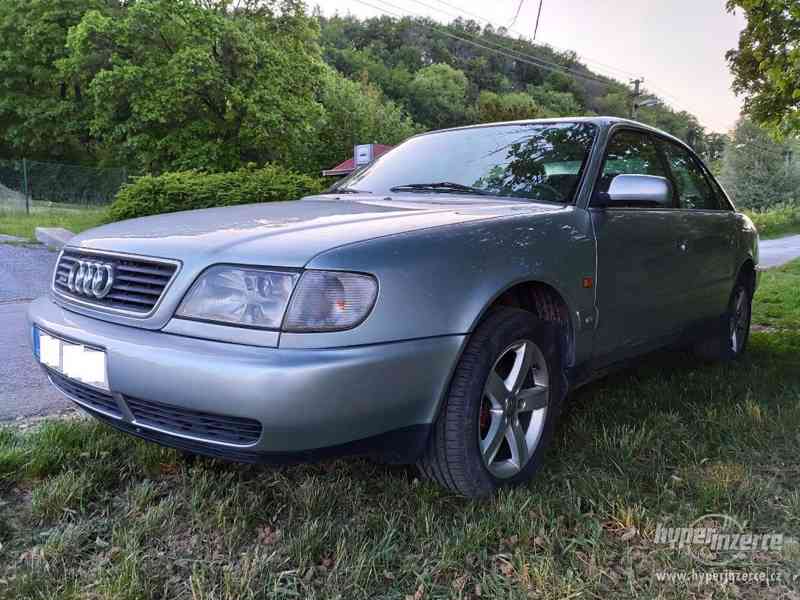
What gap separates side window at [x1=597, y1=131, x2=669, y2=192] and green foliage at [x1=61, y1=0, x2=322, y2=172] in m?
21.2

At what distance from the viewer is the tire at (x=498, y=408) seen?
6.55 ft

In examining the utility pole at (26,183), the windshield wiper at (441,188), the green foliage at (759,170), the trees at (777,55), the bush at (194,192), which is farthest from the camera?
the green foliage at (759,170)

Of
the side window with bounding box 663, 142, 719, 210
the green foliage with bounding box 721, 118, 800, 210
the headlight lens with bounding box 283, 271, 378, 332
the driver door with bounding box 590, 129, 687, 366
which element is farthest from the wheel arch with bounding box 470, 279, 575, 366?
the green foliage with bounding box 721, 118, 800, 210

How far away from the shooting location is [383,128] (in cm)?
4494

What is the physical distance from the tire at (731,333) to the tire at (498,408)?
6.38 ft

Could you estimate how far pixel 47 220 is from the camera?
13.6m

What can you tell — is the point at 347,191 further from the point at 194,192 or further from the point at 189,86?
the point at 189,86

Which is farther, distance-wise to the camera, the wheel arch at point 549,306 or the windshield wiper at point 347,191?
the windshield wiper at point 347,191

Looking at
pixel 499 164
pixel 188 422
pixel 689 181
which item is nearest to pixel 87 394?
pixel 188 422

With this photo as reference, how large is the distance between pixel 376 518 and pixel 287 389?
0.64m

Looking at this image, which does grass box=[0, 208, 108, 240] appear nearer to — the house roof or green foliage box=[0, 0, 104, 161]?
the house roof

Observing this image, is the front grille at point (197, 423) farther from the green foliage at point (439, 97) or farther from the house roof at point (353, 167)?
the green foliage at point (439, 97)

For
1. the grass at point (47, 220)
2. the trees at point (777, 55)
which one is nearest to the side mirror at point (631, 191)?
the trees at point (777, 55)

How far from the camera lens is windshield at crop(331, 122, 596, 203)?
9.14 ft
